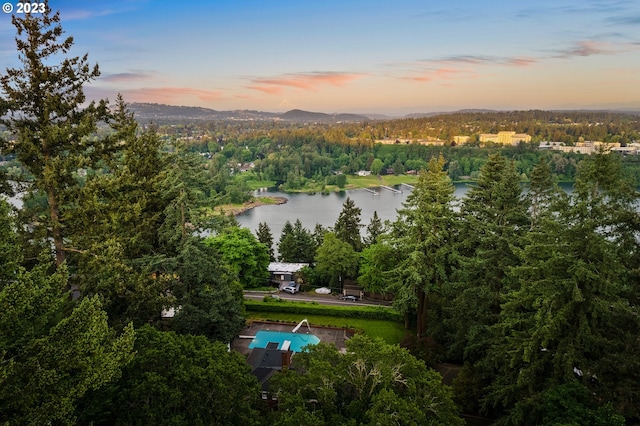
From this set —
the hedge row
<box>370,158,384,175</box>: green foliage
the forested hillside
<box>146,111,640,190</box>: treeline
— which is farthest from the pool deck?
<box>370,158,384,175</box>: green foliage

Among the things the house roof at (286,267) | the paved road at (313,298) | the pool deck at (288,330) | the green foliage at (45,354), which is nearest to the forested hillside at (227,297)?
the green foliage at (45,354)

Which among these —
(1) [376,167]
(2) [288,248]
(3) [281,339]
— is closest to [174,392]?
(3) [281,339]

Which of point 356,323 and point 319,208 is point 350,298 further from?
point 319,208

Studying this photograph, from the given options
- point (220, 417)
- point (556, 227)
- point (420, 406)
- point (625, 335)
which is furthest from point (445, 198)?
point (220, 417)

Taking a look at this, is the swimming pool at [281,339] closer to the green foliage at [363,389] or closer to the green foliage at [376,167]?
the green foliage at [363,389]

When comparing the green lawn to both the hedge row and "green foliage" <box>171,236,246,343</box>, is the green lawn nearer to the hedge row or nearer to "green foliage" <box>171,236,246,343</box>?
the hedge row
